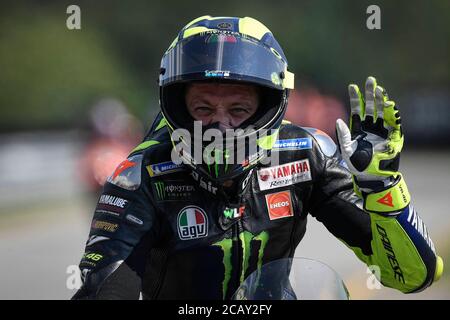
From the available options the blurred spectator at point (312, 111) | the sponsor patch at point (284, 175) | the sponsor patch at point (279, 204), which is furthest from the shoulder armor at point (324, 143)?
the blurred spectator at point (312, 111)

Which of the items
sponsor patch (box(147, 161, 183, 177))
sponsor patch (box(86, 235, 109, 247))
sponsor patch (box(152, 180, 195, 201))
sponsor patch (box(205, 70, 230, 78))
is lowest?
sponsor patch (box(86, 235, 109, 247))

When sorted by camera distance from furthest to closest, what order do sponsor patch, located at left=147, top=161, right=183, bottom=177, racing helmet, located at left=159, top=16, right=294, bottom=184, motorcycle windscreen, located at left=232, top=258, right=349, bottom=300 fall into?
sponsor patch, located at left=147, top=161, right=183, bottom=177
racing helmet, located at left=159, top=16, right=294, bottom=184
motorcycle windscreen, located at left=232, top=258, right=349, bottom=300

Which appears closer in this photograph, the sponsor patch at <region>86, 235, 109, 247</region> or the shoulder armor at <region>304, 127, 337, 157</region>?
the sponsor patch at <region>86, 235, 109, 247</region>

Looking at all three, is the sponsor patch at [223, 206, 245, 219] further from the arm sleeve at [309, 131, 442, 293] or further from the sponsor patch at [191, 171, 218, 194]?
the arm sleeve at [309, 131, 442, 293]

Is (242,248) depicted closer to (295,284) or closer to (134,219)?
(134,219)

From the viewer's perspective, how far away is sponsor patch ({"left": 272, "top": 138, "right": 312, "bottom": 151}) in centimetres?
395

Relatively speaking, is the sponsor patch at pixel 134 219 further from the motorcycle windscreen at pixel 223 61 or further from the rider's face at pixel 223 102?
the motorcycle windscreen at pixel 223 61

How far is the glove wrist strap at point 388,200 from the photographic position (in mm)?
3586

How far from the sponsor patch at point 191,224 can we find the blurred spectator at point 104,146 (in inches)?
301

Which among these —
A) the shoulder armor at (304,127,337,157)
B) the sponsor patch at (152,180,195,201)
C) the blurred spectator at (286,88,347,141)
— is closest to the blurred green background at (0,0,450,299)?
the blurred spectator at (286,88,347,141)

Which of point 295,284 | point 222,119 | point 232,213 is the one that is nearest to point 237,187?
point 232,213

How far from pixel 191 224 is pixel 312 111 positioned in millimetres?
19827

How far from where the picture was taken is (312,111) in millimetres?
23359

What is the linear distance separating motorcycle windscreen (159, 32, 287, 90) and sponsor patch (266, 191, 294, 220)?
47 centimetres
